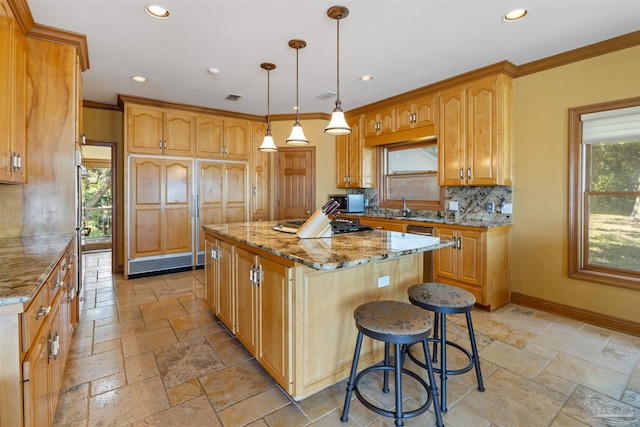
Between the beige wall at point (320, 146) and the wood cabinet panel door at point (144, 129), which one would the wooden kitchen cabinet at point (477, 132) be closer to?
the beige wall at point (320, 146)

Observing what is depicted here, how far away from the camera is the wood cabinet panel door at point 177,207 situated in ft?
15.7

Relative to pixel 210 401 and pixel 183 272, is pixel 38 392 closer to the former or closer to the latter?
pixel 210 401

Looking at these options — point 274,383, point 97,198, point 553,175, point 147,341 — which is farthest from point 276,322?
point 97,198

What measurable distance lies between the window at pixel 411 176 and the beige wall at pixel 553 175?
1.10 meters

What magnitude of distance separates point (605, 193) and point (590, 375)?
1762 mm

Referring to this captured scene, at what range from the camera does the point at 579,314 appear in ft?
10.1

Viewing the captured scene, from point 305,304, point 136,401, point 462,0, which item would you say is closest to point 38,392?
point 136,401

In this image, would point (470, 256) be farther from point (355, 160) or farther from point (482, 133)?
point (355, 160)

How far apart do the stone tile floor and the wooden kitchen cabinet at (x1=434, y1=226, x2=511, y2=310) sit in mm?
295

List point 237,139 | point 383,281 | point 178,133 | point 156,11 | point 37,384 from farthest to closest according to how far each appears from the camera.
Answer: point 237,139 < point 178,133 < point 156,11 < point 383,281 < point 37,384

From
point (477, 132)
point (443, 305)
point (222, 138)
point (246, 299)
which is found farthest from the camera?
point (222, 138)

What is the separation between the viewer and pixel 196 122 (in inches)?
196

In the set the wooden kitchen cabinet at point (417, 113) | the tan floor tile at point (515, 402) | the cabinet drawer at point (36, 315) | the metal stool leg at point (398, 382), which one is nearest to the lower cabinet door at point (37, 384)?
the cabinet drawer at point (36, 315)

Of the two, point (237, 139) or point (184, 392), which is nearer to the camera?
point (184, 392)
